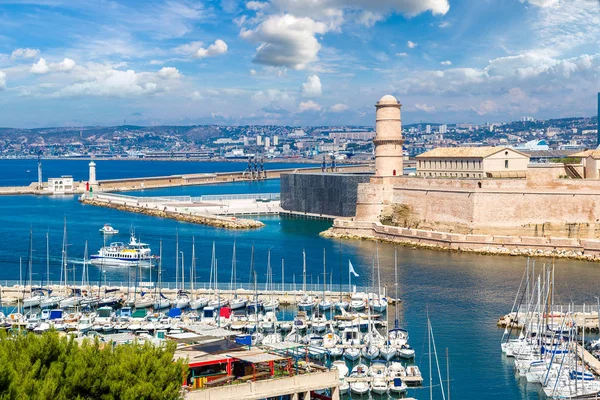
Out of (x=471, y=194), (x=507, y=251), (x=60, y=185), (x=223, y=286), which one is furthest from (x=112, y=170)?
(x=223, y=286)

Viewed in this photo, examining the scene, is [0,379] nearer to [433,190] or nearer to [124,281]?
[124,281]

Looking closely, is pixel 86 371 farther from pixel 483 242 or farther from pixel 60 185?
pixel 60 185

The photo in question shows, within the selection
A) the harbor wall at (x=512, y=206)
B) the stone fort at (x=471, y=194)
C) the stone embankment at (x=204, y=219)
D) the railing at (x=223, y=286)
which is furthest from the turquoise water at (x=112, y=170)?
the railing at (x=223, y=286)

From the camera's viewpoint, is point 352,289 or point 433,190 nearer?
point 352,289

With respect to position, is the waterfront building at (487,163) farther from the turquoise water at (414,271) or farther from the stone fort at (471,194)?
the turquoise water at (414,271)

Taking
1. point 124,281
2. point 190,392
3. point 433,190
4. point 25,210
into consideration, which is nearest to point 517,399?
point 190,392

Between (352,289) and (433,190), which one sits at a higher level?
(433,190)
